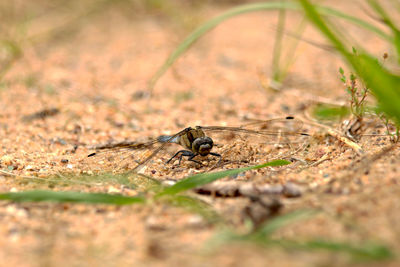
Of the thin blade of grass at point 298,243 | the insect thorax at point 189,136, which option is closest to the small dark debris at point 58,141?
the insect thorax at point 189,136

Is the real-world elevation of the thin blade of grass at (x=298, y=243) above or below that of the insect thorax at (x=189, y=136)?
below

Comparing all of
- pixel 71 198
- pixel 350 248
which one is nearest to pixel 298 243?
pixel 350 248

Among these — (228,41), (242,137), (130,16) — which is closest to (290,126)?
(242,137)

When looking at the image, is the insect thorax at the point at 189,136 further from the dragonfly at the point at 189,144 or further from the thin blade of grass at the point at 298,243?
the thin blade of grass at the point at 298,243

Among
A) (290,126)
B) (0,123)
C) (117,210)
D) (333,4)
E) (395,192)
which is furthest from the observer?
(333,4)

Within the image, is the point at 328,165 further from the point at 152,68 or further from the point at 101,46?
the point at 101,46

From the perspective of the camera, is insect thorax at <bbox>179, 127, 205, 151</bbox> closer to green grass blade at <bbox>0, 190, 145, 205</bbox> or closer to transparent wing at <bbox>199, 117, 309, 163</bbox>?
transparent wing at <bbox>199, 117, 309, 163</bbox>
